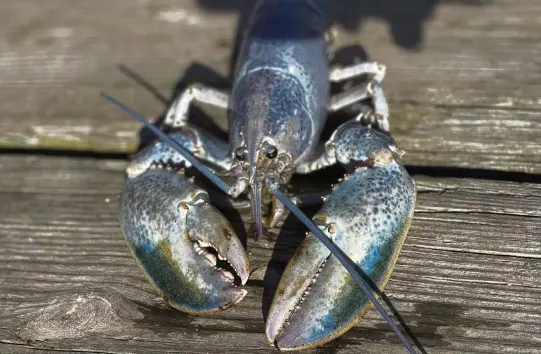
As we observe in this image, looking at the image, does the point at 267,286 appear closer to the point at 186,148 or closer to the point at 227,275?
the point at 227,275

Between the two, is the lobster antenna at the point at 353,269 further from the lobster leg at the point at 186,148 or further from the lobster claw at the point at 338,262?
the lobster leg at the point at 186,148

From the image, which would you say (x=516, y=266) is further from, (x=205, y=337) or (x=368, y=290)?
(x=205, y=337)

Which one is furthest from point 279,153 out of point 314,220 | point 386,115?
point 386,115

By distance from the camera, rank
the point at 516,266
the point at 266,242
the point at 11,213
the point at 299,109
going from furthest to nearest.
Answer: the point at 11,213
the point at 299,109
the point at 266,242
the point at 516,266

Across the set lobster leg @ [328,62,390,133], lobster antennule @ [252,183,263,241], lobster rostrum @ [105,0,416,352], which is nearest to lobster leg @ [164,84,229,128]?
lobster rostrum @ [105,0,416,352]

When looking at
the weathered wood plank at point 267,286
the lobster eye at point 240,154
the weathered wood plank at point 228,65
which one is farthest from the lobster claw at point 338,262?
the weathered wood plank at point 228,65
